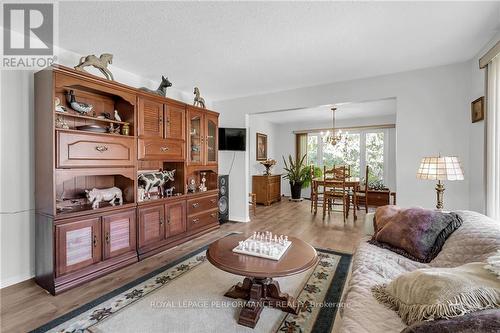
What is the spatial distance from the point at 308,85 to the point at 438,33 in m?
1.77

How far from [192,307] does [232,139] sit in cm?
305

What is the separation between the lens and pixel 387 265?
1621 mm

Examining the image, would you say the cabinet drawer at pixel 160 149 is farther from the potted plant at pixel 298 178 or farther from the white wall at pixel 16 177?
the potted plant at pixel 298 178

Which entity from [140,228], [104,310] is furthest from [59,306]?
[140,228]

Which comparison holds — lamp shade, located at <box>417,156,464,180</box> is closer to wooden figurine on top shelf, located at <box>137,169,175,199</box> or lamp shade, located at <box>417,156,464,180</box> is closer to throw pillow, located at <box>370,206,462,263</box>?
throw pillow, located at <box>370,206,462,263</box>

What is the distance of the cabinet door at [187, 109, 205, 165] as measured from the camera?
3.50m

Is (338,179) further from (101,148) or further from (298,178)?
(101,148)

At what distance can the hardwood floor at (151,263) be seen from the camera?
179 cm

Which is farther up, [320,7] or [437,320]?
[320,7]

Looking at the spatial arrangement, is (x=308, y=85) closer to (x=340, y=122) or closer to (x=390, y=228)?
(x=390, y=228)

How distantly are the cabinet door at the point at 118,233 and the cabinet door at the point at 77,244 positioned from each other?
78mm

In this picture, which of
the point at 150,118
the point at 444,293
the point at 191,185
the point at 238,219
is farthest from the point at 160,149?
the point at 444,293

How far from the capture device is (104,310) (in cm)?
182

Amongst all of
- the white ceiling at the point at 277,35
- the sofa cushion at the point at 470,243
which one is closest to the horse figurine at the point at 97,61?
the white ceiling at the point at 277,35
